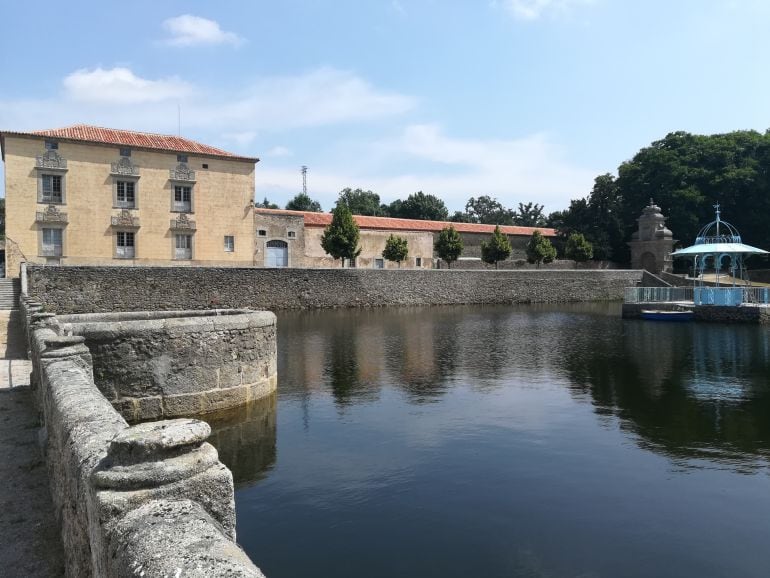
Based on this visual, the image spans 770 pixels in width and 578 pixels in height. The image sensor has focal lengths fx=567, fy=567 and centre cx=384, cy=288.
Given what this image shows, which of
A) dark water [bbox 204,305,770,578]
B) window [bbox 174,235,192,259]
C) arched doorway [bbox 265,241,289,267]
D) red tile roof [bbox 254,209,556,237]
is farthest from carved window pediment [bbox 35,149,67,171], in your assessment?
dark water [bbox 204,305,770,578]

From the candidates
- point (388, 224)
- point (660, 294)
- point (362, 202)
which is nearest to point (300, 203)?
point (362, 202)

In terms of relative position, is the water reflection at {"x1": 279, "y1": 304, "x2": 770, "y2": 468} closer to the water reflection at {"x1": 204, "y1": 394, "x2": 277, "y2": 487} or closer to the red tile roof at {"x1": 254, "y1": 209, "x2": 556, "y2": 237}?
the water reflection at {"x1": 204, "y1": 394, "x2": 277, "y2": 487}

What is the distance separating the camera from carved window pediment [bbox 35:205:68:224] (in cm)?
3148

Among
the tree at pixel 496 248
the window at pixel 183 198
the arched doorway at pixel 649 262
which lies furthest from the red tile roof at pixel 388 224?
the arched doorway at pixel 649 262

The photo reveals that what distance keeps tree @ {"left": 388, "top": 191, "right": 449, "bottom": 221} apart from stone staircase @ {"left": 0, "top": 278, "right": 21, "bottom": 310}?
5139cm

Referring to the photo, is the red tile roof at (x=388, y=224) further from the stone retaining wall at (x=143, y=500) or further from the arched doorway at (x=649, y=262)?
the stone retaining wall at (x=143, y=500)

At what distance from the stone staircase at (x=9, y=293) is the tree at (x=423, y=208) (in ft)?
169

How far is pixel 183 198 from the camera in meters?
35.3

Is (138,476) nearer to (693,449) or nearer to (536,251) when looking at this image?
(693,449)

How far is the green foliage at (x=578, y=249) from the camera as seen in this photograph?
5166cm

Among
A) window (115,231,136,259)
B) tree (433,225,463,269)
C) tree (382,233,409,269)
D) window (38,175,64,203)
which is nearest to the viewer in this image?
window (38,175,64,203)

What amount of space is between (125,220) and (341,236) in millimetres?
13682

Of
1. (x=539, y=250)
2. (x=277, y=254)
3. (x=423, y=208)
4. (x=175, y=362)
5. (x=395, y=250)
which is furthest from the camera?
(x=423, y=208)

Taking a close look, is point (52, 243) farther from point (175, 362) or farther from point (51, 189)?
point (175, 362)
